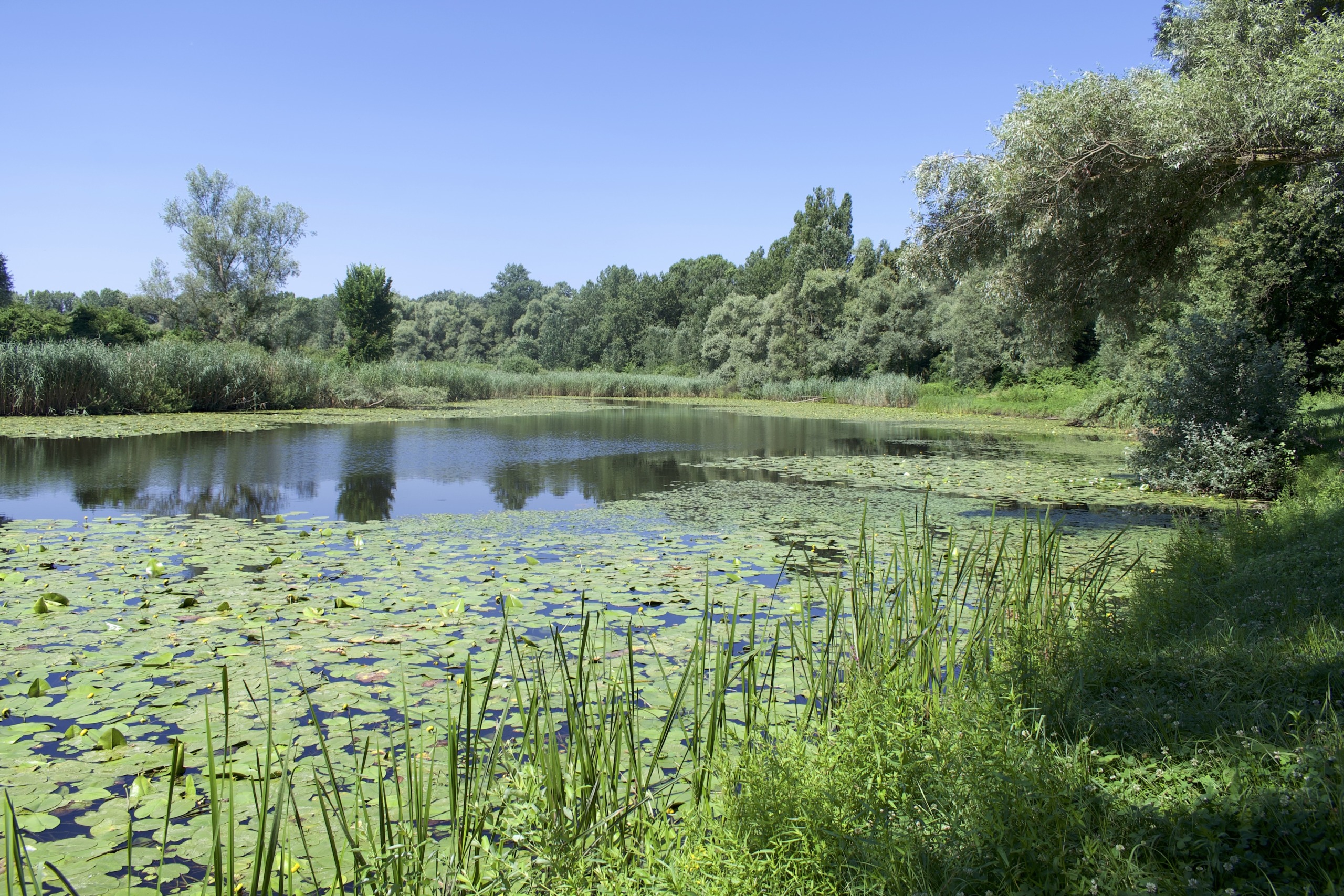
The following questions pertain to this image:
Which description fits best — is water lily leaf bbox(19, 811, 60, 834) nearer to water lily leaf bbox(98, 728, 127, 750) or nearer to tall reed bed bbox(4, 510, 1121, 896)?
tall reed bed bbox(4, 510, 1121, 896)

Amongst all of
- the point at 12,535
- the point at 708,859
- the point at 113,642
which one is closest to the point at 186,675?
the point at 113,642

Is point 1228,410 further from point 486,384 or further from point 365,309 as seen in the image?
point 365,309

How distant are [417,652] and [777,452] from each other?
1315 cm

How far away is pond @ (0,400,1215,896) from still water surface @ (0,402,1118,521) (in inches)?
3.5

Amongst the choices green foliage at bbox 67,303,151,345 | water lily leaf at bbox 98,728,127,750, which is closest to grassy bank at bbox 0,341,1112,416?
green foliage at bbox 67,303,151,345

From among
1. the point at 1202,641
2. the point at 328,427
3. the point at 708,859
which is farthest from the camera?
the point at 328,427

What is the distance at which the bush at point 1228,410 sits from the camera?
33.1ft

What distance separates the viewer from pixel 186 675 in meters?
4.08

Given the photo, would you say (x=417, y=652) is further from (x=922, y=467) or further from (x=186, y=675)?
(x=922, y=467)

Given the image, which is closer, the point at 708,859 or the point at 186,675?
the point at 708,859

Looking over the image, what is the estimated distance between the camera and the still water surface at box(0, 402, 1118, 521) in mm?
9906

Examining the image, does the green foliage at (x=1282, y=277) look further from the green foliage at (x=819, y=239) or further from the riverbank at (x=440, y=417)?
the green foliage at (x=819, y=239)

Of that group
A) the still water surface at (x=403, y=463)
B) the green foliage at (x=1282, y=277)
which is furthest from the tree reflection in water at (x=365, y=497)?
the green foliage at (x=1282, y=277)

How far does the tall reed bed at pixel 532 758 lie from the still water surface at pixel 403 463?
6.12 meters
